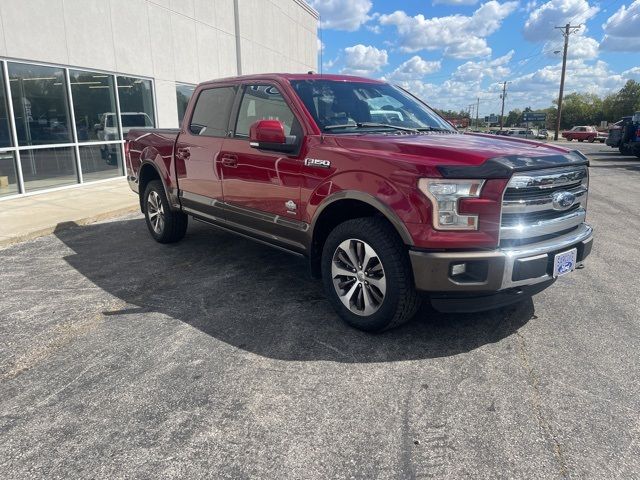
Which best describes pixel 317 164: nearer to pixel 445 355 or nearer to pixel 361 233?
pixel 361 233

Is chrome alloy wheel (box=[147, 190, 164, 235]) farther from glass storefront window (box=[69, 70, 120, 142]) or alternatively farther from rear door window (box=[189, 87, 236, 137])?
glass storefront window (box=[69, 70, 120, 142])

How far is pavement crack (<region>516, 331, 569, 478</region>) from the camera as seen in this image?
2.38 m

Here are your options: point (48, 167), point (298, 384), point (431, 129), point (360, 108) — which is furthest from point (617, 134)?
point (298, 384)

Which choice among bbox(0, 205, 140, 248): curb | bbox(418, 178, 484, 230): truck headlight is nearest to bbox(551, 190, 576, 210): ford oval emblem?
bbox(418, 178, 484, 230): truck headlight

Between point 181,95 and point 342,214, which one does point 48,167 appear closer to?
point 181,95

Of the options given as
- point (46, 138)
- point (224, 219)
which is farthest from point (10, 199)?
point (224, 219)

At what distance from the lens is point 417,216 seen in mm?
3227

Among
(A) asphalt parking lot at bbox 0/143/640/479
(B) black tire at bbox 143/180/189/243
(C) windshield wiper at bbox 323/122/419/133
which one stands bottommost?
(A) asphalt parking lot at bbox 0/143/640/479

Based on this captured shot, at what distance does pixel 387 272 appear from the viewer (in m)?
3.45

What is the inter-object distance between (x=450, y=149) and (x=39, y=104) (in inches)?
379

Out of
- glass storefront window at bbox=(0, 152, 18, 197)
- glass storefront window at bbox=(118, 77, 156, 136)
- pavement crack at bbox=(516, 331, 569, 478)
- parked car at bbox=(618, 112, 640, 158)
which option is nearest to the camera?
pavement crack at bbox=(516, 331, 569, 478)

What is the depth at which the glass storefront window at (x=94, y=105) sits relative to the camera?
11045mm

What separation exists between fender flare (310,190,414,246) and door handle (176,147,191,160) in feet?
7.66

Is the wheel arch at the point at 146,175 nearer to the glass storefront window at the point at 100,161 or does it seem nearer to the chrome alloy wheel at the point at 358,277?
the chrome alloy wheel at the point at 358,277
